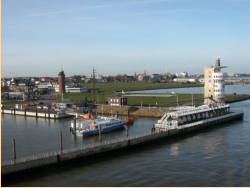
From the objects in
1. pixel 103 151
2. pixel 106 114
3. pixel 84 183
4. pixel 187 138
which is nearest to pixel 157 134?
pixel 187 138

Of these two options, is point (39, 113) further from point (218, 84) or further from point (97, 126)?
point (218, 84)

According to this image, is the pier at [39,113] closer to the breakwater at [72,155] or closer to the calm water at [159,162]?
the calm water at [159,162]

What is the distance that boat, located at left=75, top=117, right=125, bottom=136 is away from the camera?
37312mm

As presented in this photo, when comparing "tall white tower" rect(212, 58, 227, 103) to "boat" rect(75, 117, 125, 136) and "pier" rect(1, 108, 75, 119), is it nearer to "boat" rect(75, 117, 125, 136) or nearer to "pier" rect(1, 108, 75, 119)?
"boat" rect(75, 117, 125, 136)

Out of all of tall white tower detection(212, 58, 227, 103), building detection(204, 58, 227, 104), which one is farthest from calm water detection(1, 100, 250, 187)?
building detection(204, 58, 227, 104)

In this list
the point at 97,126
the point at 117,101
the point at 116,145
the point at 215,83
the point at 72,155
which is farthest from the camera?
the point at 117,101

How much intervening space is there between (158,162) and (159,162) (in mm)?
96

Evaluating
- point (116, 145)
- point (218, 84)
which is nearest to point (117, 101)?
point (218, 84)

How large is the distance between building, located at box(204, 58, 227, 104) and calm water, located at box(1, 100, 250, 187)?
20098 mm

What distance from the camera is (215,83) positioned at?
57.1 m

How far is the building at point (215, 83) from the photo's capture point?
56.6 meters

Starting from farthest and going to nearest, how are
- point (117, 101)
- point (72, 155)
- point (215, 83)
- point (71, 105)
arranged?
point (71, 105) → point (117, 101) → point (215, 83) → point (72, 155)

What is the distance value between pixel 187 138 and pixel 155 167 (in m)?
12.7

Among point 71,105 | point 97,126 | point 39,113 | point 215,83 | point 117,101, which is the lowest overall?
point 97,126
